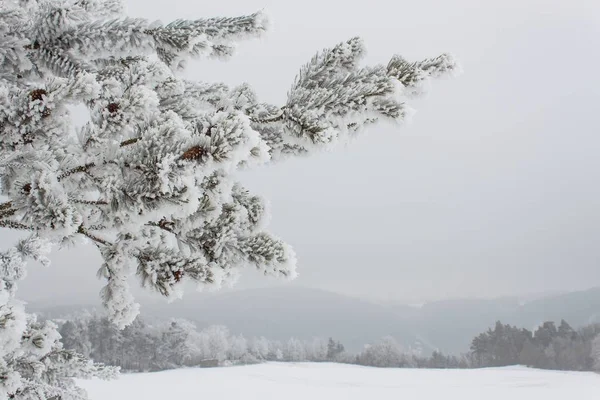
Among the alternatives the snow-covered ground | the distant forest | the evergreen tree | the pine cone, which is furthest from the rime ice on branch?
the evergreen tree

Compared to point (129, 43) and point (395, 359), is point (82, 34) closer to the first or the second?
point (129, 43)

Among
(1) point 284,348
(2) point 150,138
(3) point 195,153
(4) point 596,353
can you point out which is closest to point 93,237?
(2) point 150,138

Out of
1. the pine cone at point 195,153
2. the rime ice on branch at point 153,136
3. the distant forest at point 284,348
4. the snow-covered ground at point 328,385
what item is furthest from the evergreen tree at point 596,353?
the pine cone at point 195,153

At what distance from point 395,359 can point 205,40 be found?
49.5 meters

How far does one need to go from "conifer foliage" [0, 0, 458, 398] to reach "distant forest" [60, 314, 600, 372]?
3519cm

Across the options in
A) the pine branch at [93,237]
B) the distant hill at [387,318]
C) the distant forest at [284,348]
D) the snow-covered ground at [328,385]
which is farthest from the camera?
the distant hill at [387,318]

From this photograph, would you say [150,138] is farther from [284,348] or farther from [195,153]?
[284,348]

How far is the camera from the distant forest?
3831cm

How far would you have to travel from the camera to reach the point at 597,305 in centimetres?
11212

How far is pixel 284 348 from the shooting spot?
5741 cm

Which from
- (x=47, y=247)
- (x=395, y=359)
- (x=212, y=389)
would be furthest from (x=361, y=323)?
(x=47, y=247)

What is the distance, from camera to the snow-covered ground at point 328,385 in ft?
66.7

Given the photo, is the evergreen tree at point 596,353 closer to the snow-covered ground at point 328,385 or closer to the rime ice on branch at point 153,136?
the snow-covered ground at point 328,385

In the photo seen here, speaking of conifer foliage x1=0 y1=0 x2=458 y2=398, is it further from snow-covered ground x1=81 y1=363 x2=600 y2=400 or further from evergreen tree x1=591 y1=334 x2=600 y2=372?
evergreen tree x1=591 y1=334 x2=600 y2=372
